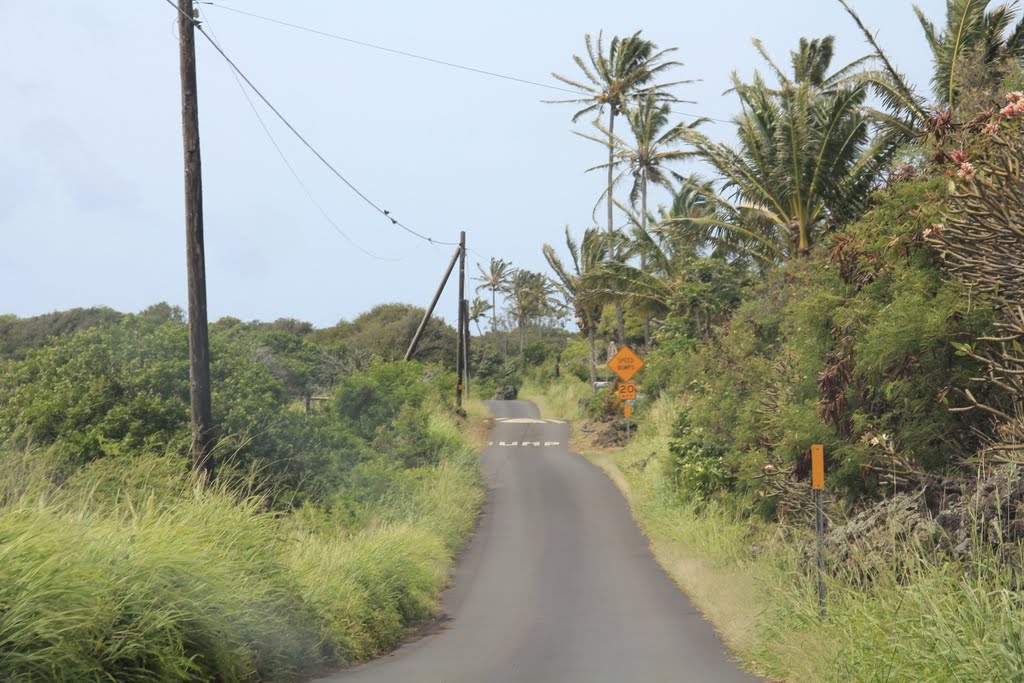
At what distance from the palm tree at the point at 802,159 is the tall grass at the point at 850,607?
8.71 meters

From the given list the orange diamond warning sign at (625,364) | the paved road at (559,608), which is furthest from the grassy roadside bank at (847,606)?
the orange diamond warning sign at (625,364)

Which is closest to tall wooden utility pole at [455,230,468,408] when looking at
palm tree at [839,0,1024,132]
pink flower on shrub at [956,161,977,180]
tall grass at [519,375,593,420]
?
tall grass at [519,375,593,420]

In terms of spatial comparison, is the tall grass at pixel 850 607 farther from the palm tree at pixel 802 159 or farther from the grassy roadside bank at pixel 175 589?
the palm tree at pixel 802 159

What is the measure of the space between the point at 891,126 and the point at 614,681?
1697 cm

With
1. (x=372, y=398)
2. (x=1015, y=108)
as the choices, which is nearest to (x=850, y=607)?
(x=1015, y=108)

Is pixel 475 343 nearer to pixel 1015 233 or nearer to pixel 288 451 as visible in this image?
pixel 288 451

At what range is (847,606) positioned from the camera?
10.2 metres

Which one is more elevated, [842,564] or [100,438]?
[100,438]

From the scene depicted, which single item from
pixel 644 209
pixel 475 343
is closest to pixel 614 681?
pixel 644 209

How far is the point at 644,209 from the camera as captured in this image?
162 ft

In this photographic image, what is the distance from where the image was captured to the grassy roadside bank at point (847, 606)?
6.95 metres

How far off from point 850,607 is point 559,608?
22.6ft

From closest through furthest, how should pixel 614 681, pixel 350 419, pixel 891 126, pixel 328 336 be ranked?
pixel 614 681 < pixel 891 126 < pixel 350 419 < pixel 328 336

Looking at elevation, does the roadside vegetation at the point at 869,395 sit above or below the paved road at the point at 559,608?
above
